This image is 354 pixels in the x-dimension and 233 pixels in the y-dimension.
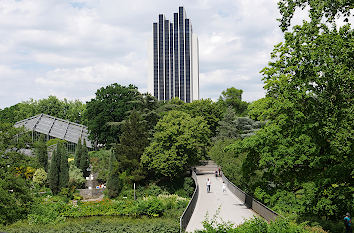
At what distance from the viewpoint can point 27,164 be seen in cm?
2234

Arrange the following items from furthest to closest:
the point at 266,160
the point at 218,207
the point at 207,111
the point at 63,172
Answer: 1. the point at 207,111
2. the point at 63,172
3. the point at 218,207
4. the point at 266,160

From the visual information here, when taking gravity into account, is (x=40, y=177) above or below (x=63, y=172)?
below

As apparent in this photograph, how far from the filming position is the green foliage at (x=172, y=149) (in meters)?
38.1

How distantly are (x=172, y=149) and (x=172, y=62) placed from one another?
94.1 m

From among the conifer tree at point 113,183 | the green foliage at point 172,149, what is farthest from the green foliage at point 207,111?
the conifer tree at point 113,183

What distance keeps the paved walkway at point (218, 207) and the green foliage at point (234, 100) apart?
→ 55.9 metres

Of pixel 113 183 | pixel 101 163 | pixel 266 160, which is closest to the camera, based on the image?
pixel 266 160

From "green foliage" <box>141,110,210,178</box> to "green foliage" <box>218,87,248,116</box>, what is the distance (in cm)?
4674

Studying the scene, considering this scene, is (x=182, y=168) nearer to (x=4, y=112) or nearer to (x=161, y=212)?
(x=161, y=212)

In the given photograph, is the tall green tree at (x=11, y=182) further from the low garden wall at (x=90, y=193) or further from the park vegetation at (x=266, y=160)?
the low garden wall at (x=90, y=193)

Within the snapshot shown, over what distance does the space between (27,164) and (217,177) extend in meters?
25.0

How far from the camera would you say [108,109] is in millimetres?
57000

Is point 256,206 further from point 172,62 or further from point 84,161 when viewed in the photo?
point 172,62

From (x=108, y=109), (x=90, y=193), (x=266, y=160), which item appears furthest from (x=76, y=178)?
(x=266, y=160)
